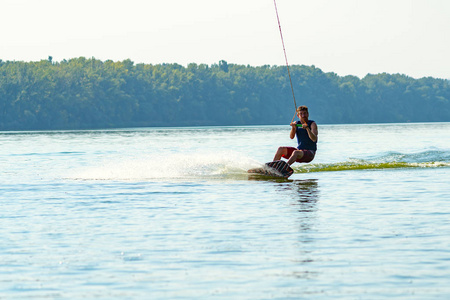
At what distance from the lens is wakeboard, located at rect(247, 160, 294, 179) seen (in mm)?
20141

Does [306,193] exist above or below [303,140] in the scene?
below

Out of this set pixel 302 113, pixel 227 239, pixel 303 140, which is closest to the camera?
pixel 227 239

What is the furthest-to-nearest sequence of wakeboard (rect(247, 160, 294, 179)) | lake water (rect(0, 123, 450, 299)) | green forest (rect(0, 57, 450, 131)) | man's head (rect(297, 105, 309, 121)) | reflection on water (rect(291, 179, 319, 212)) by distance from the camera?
1. green forest (rect(0, 57, 450, 131))
2. wakeboard (rect(247, 160, 294, 179))
3. man's head (rect(297, 105, 309, 121))
4. reflection on water (rect(291, 179, 319, 212))
5. lake water (rect(0, 123, 450, 299))

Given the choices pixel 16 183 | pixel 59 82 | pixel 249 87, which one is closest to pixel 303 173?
pixel 16 183

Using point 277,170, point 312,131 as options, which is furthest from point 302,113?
point 277,170

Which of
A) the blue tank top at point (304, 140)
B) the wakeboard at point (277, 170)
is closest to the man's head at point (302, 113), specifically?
the blue tank top at point (304, 140)

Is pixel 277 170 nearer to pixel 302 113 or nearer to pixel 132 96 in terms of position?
pixel 302 113

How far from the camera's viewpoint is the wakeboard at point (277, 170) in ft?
66.1

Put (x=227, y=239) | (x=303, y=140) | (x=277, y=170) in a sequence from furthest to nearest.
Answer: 1. (x=277, y=170)
2. (x=303, y=140)
3. (x=227, y=239)

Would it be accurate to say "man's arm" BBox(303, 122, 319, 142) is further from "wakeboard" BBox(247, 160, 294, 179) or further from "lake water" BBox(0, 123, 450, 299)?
"lake water" BBox(0, 123, 450, 299)

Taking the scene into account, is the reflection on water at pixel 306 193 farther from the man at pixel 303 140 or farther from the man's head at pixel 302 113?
the man's head at pixel 302 113

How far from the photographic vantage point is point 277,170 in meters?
20.2

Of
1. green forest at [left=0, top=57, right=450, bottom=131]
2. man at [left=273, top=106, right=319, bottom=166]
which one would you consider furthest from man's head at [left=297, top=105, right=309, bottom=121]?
green forest at [left=0, top=57, right=450, bottom=131]

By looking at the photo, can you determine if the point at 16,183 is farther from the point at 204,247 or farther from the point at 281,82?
the point at 281,82
